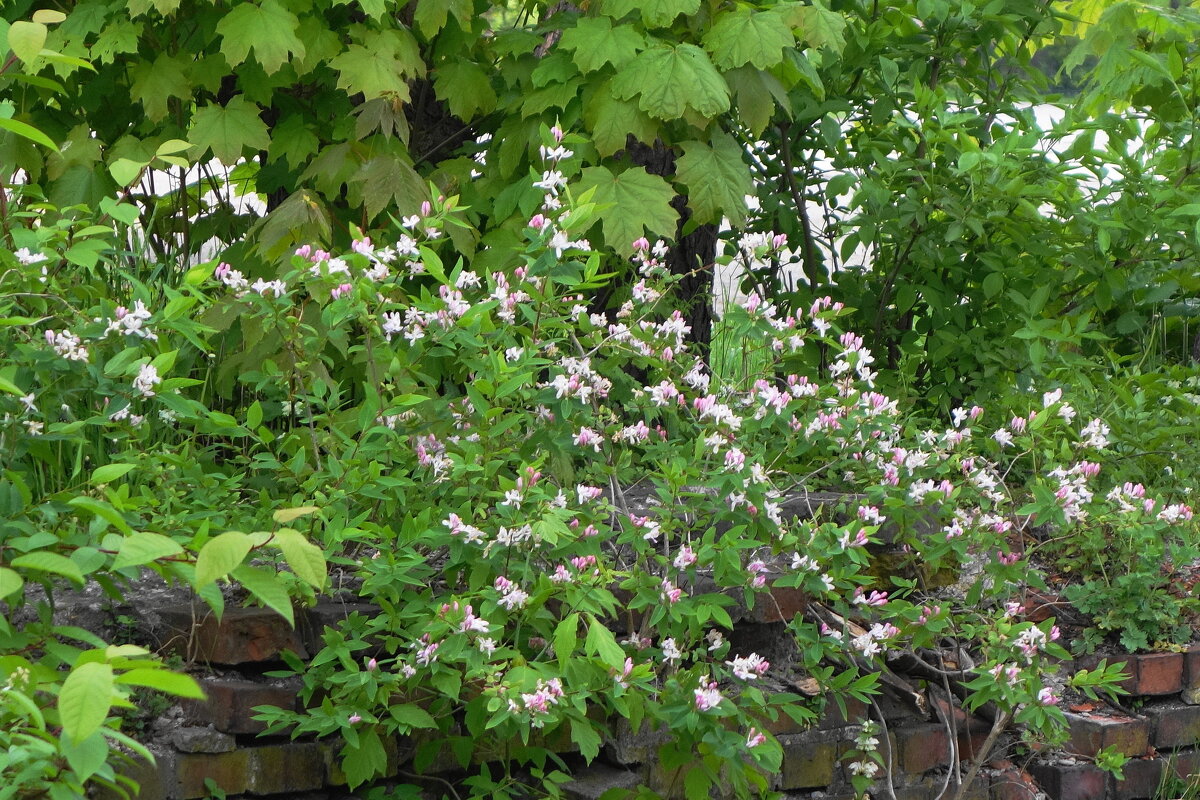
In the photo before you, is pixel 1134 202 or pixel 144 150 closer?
pixel 144 150

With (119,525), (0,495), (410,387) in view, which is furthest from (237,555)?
(410,387)

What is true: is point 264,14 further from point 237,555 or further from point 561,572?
point 237,555

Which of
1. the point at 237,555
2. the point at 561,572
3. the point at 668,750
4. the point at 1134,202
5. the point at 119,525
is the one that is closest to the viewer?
the point at 237,555

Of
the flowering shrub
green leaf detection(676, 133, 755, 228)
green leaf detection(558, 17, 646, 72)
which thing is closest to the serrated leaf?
green leaf detection(558, 17, 646, 72)

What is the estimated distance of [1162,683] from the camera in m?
3.44

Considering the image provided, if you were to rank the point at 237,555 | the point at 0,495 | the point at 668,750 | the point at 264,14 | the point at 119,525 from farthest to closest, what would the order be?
the point at 264,14
the point at 668,750
the point at 0,495
the point at 119,525
the point at 237,555

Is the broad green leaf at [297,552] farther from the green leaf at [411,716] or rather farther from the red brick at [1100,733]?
the red brick at [1100,733]

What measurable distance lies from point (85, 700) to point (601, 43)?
241 centimetres

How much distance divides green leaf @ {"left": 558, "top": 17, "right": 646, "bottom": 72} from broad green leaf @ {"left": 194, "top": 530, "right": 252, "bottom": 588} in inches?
82.2

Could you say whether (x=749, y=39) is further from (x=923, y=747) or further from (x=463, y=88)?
(x=923, y=747)

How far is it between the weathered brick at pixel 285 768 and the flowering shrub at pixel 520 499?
0.13 metres

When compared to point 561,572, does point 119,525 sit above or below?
above

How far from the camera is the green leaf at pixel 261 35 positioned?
126 inches

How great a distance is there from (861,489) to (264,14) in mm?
1963
